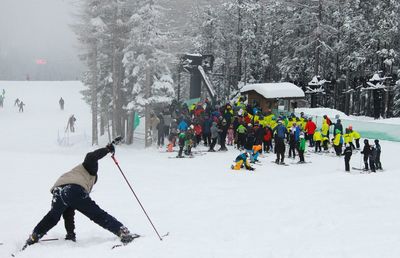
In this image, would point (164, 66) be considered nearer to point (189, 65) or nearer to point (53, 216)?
point (189, 65)

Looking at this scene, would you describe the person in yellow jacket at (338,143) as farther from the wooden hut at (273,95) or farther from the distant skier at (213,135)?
the wooden hut at (273,95)

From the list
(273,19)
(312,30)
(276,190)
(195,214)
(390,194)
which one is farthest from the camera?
(273,19)

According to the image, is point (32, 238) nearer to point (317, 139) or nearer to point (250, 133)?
point (250, 133)

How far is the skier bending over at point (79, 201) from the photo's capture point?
674 centimetres

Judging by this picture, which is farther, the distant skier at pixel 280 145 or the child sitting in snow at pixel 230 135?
the child sitting in snow at pixel 230 135

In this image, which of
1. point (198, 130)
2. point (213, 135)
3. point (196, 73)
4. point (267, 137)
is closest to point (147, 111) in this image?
point (198, 130)

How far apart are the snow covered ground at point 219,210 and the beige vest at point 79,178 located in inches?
40.0

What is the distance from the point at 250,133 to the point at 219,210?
9433 mm

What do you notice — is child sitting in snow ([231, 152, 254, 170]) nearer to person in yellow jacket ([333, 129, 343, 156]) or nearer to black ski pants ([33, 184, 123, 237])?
person in yellow jacket ([333, 129, 343, 156])

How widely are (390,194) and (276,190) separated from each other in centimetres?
277

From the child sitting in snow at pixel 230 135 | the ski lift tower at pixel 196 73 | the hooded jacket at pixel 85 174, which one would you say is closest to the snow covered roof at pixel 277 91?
the ski lift tower at pixel 196 73

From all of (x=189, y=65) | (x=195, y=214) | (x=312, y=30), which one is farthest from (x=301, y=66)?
(x=195, y=214)

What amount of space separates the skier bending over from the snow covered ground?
0.89 feet

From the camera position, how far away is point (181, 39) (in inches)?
1075
